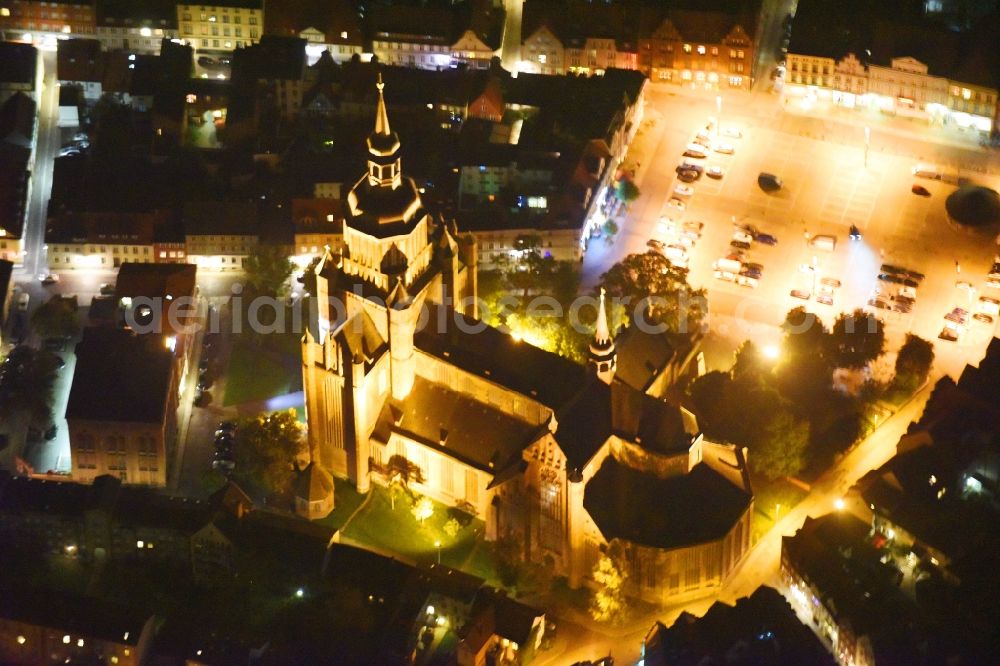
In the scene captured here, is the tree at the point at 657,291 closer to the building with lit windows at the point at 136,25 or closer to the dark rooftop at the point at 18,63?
the building with lit windows at the point at 136,25

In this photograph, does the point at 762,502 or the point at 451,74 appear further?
the point at 451,74

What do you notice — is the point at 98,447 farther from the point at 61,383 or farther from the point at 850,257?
the point at 850,257

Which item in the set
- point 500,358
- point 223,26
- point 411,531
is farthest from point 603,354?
point 223,26

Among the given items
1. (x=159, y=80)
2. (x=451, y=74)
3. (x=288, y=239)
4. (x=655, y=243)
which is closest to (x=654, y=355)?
(x=655, y=243)

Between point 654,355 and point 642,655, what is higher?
A: point 654,355

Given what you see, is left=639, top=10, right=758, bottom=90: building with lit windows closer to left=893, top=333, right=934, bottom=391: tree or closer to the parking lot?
the parking lot

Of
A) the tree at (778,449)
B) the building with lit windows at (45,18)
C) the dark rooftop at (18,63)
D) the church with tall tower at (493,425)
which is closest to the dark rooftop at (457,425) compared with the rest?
the church with tall tower at (493,425)

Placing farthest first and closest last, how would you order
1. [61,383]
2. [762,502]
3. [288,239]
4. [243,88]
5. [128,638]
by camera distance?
1. [243,88]
2. [288,239]
3. [61,383]
4. [762,502]
5. [128,638]

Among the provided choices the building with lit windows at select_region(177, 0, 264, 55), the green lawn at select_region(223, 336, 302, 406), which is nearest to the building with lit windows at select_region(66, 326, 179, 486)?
the green lawn at select_region(223, 336, 302, 406)

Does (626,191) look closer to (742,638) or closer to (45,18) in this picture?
(45,18)
